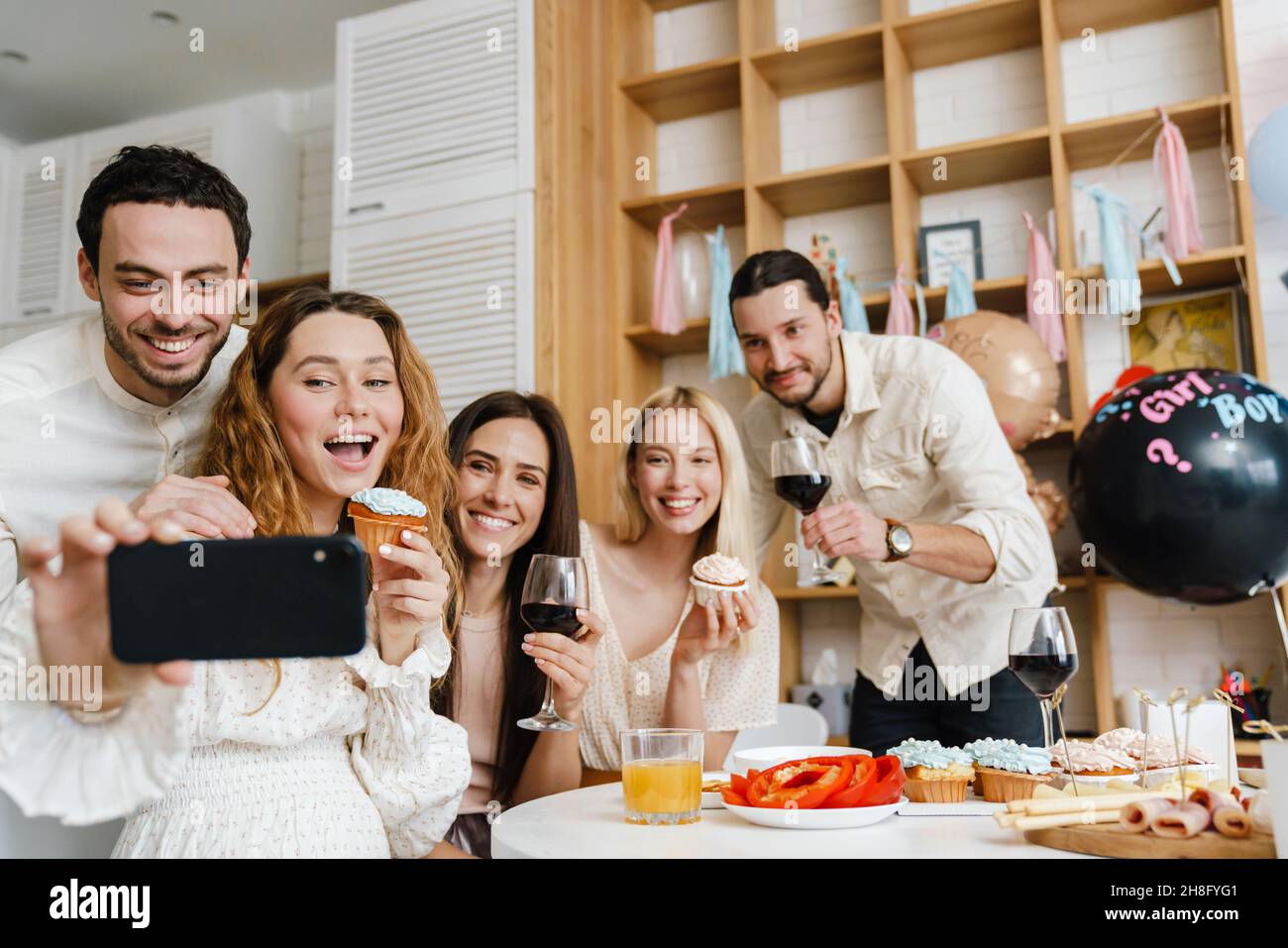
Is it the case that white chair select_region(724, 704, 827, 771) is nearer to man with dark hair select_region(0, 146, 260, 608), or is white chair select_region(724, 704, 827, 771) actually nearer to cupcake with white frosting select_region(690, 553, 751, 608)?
cupcake with white frosting select_region(690, 553, 751, 608)

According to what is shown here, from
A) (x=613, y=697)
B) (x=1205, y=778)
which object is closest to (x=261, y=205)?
(x=613, y=697)

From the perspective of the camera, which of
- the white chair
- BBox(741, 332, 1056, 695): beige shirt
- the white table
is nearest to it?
the white table

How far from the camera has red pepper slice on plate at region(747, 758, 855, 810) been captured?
1312mm

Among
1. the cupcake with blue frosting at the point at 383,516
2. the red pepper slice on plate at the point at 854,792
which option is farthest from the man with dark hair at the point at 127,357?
the red pepper slice on plate at the point at 854,792

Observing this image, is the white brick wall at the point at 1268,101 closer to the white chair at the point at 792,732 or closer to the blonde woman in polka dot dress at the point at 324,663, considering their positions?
the white chair at the point at 792,732

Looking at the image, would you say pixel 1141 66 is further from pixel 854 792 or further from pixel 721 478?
pixel 854 792

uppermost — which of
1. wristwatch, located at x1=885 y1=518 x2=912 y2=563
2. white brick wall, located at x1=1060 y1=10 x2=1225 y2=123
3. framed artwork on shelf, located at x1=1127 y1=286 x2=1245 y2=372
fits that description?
white brick wall, located at x1=1060 y1=10 x2=1225 y2=123

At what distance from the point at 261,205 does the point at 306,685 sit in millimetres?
3372

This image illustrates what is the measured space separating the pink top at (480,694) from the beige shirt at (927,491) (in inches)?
33.2

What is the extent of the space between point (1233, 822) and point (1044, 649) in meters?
0.36

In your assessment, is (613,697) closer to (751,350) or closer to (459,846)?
(459,846)

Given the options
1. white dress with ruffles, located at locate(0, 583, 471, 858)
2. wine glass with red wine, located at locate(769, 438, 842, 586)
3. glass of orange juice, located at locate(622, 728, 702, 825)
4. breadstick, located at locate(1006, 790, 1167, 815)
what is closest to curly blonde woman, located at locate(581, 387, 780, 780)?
wine glass with red wine, located at locate(769, 438, 842, 586)

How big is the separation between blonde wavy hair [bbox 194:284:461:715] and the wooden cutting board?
3.39ft

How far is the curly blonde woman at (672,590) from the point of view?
2262 millimetres
